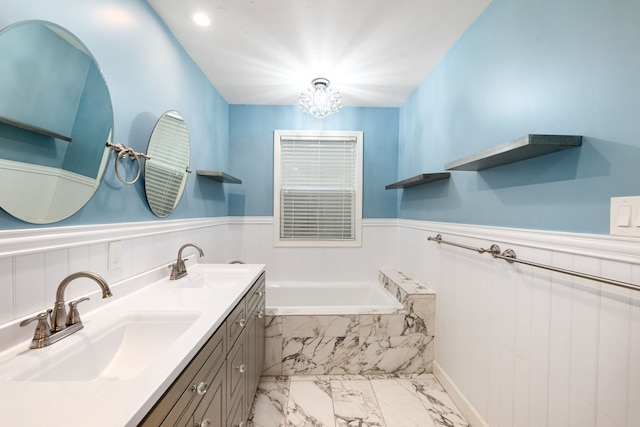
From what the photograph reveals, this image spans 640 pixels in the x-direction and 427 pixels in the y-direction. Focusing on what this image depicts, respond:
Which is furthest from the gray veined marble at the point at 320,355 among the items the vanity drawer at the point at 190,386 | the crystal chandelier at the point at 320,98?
the crystal chandelier at the point at 320,98

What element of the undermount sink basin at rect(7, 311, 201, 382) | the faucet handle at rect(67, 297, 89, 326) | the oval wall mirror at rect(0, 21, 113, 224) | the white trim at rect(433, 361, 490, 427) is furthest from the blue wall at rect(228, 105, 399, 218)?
the faucet handle at rect(67, 297, 89, 326)

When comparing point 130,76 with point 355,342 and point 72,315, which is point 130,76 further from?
point 355,342

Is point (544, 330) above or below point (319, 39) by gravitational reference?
below

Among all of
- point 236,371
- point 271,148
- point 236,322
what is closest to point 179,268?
point 236,322

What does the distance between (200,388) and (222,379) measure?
0.25 meters

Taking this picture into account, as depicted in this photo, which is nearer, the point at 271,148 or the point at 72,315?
the point at 72,315

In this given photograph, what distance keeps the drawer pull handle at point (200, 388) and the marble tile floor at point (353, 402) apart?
3.28 feet

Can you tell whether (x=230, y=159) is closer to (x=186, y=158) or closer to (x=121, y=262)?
(x=186, y=158)

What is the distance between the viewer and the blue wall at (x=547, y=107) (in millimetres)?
856

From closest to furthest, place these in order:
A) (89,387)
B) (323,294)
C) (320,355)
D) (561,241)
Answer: (89,387)
(561,241)
(320,355)
(323,294)

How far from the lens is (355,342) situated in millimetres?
2074

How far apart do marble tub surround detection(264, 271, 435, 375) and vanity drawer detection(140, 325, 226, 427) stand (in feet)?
3.55

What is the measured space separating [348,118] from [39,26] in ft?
8.14

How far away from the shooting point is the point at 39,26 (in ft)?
2.91
